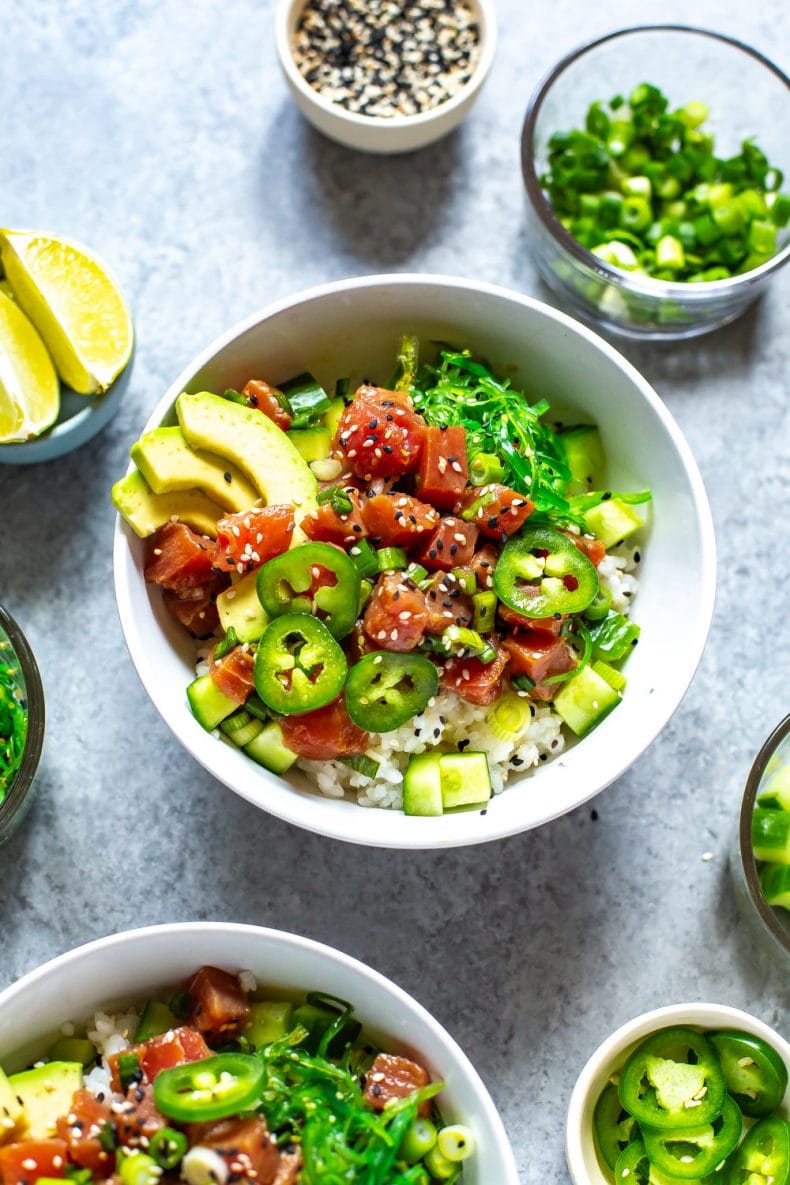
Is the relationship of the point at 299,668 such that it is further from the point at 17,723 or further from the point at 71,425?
the point at 71,425

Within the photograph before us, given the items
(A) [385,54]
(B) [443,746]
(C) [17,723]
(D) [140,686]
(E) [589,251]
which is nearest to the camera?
(B) [443,746]

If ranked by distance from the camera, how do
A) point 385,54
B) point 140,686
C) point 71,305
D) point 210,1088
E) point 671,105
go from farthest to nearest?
point 671,105
point 385,54
point 140,686
point 71,305
point 210,1088

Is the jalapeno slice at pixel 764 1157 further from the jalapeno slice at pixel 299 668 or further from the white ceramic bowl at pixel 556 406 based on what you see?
the jalapeno slice at pixel 299 668

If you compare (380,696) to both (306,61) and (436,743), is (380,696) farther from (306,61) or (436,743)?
(306,61)

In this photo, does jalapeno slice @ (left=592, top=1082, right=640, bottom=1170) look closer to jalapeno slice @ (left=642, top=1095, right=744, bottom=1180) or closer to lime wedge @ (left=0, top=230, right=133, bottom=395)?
jalapeno slice @ (left=642, top=1095, right=744, bottom=1180)

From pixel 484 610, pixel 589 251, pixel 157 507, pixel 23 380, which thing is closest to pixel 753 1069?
pixel 484 610

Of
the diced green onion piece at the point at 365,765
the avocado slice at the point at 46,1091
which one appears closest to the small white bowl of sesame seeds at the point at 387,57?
the diced green onion piece at the point at 365,765

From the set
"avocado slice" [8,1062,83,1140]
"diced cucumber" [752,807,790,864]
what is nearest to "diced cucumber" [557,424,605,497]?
"diced cucumber" [752,807,790,864]
